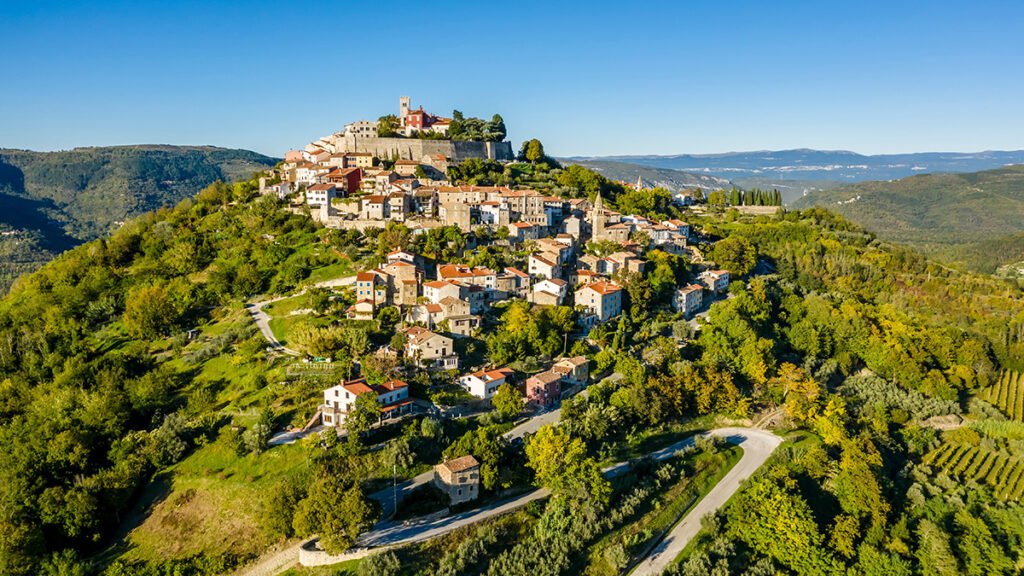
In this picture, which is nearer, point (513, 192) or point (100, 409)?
point (100, 409)

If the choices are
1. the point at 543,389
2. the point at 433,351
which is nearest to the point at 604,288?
the point at 543,389

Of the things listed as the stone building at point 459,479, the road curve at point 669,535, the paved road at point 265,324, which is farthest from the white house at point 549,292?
the stone building at point 459,479

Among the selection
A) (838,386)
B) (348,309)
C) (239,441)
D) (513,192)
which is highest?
(513,192)

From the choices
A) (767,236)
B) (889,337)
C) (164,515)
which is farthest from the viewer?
(767,236)

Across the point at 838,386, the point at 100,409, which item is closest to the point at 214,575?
the point at 100,409

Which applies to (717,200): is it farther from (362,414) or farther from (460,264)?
(362,414)

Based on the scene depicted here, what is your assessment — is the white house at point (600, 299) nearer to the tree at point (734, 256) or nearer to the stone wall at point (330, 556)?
the tree at point (734, 256)

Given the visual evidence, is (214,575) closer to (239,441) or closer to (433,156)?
(239,441)
